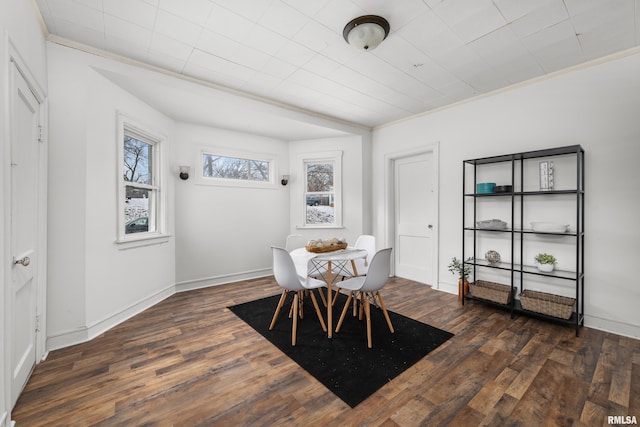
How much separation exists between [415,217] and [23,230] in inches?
179

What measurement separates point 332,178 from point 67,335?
4.04m

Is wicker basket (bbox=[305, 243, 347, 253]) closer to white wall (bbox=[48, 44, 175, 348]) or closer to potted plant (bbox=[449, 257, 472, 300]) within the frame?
potted plant (bbox=[449, 257, 472, 300])

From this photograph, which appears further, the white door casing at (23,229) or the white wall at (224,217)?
the white wall at (224,217)

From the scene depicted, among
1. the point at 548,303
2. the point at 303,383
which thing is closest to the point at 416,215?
the point at 548,303

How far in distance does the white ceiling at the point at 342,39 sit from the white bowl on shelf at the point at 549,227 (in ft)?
5.51

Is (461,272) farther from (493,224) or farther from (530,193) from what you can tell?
(530,193)

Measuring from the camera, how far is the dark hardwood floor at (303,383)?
1.56 meters

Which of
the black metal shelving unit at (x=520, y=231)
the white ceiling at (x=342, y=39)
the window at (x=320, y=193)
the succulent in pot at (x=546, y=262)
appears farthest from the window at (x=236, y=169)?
the succulent in pot at (x=546, y=262)

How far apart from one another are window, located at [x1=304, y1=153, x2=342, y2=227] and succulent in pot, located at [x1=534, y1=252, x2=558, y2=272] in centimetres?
300

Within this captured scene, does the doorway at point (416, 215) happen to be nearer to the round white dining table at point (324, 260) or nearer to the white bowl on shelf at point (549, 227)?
the white bowl on shelf at point (549, 227)

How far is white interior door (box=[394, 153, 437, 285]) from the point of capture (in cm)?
422

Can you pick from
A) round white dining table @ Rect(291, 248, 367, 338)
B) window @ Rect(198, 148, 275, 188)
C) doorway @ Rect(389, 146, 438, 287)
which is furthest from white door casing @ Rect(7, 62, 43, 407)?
doorway @ Rect(389, 146, 438, 287)

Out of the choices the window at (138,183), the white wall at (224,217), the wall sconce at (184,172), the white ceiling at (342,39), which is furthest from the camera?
the white wall at (224,217)

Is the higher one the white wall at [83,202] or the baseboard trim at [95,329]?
the white wall at [83,202]
